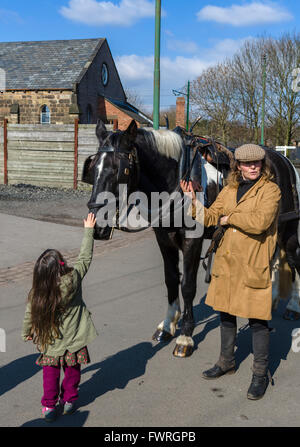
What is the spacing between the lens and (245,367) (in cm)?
375

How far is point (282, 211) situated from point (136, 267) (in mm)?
3063

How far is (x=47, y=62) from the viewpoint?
28078mm

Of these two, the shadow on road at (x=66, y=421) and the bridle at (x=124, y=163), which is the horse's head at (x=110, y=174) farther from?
the shadow on road at (x=66, y=421)

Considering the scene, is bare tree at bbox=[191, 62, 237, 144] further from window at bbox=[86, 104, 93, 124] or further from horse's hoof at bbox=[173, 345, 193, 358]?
horse's hoof at bbox=[173, 345, 193, 358]

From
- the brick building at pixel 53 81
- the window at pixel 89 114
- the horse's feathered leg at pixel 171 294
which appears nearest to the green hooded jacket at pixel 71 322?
the horse's feathered leg at pixel 171 294

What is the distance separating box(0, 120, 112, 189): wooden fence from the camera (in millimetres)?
15906

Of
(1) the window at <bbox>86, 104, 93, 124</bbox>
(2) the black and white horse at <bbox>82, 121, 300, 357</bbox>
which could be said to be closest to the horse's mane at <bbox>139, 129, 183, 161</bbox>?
(2) the black and white horse at <bbox>82, 121, 300, 357</bbox>

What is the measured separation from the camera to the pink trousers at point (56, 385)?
111 inches

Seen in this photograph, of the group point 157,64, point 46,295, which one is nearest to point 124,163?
point 46,295

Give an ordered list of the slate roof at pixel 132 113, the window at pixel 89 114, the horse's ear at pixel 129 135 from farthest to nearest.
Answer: the slate roof at pixel 132 113 → the window at pixel 89 114 → the horse's ear at pixel 129 135

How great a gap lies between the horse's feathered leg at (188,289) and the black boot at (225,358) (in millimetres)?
405

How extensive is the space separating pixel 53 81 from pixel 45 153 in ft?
39.7

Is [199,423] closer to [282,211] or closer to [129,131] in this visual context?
[129,131]

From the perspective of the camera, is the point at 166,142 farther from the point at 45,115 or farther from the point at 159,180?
the point at 45,115
